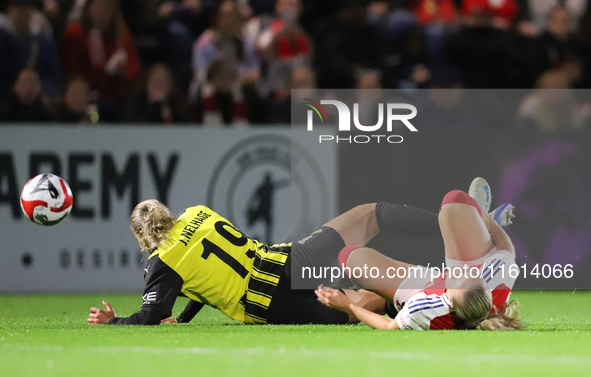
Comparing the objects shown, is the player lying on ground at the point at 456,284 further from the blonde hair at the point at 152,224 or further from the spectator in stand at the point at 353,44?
the spectator in stand at the point at 353,44

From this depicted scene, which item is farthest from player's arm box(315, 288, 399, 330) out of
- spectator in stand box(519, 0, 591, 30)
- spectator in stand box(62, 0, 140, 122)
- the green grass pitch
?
spectator in stand box(519, 0, 591, 30)

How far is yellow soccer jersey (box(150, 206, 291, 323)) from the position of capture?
250 inches

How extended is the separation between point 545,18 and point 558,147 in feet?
14.7

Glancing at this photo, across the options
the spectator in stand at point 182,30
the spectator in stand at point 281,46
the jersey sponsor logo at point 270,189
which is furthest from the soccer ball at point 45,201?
the spectator in stand at point 281,46

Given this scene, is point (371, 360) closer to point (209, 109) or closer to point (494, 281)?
point (494, 281)

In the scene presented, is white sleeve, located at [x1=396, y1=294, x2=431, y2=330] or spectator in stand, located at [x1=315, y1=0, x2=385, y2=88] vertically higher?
spectator in stand, located at [x1=315, y1=0, x2=385, y2=88]

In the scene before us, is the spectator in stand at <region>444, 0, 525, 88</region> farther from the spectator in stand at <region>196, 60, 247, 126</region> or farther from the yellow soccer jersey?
the yellow soccer jersey

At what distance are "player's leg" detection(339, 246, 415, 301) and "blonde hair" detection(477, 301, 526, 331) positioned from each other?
0.72 m

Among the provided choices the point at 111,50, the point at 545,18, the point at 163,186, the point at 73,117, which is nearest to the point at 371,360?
the point at 163,186

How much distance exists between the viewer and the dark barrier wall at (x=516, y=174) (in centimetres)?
898

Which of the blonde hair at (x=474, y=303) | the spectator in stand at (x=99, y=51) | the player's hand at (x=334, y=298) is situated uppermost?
the spectator in stand at (x=99, y=51)

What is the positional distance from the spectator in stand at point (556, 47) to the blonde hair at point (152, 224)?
7680 mm

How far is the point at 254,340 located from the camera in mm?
5543

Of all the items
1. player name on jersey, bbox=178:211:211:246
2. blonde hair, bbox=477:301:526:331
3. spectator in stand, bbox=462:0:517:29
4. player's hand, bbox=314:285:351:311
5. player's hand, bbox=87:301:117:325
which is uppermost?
spectator in stand, bbox=462:0:517:29
